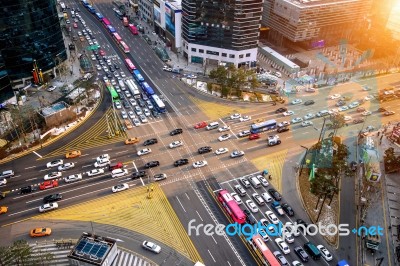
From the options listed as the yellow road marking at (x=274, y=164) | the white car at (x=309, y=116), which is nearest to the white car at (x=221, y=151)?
the yellow road marking at (x=274, y=164)

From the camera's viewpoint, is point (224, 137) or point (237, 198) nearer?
point (237, 198)

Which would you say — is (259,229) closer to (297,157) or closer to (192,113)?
(297,157)

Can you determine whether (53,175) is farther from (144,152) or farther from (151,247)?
(151,247)

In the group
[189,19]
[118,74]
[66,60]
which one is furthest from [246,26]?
[66,60]

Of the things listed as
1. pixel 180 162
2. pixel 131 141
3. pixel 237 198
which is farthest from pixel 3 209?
pixel 237 198

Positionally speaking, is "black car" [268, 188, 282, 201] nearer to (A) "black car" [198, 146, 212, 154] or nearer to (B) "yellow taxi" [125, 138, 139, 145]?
(A) "black car" [198, 146, 212, 154]

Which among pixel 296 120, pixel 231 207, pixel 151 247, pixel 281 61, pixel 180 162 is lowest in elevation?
pixel 151 247
